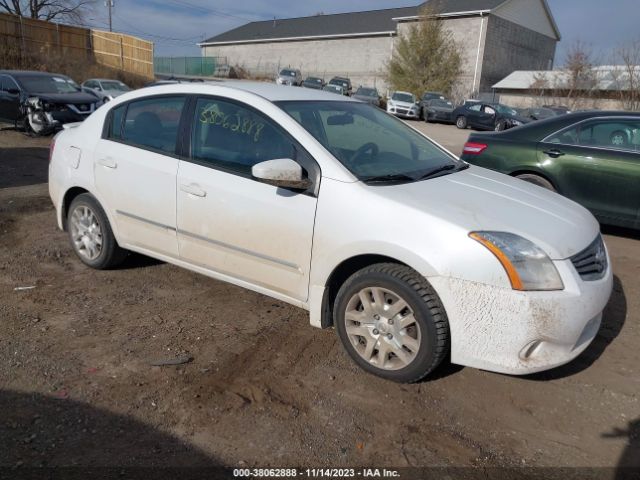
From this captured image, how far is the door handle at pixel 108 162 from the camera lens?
4.20m

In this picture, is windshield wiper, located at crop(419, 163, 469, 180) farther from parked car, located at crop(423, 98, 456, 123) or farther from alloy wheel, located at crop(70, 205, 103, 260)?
parked car, located at crop(423, 98, 456, 123)

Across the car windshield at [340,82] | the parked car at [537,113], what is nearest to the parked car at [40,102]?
the parked car at [537,113]

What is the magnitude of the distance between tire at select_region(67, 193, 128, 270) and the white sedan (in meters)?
0.03

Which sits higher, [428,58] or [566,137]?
[428,58]

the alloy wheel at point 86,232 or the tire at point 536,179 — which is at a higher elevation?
the tire at point 536,179

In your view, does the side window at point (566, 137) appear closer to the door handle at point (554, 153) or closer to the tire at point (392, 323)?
the door handle at point (554, 153)

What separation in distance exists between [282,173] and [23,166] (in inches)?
314

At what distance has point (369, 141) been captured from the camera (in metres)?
3.78

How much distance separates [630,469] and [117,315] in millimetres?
3316

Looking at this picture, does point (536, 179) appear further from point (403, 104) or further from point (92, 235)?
point (403, 104)

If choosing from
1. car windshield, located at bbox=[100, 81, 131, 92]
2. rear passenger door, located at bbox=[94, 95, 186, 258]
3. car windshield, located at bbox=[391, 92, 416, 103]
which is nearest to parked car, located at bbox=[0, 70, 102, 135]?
car windshield, located at bbox=[100, 81, 131, 92]

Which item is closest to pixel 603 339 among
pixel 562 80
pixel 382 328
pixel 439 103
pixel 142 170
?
pixel 382 328

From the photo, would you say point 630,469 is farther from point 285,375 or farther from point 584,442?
point 285,375

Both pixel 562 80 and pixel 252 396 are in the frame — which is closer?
pixel 252 396
